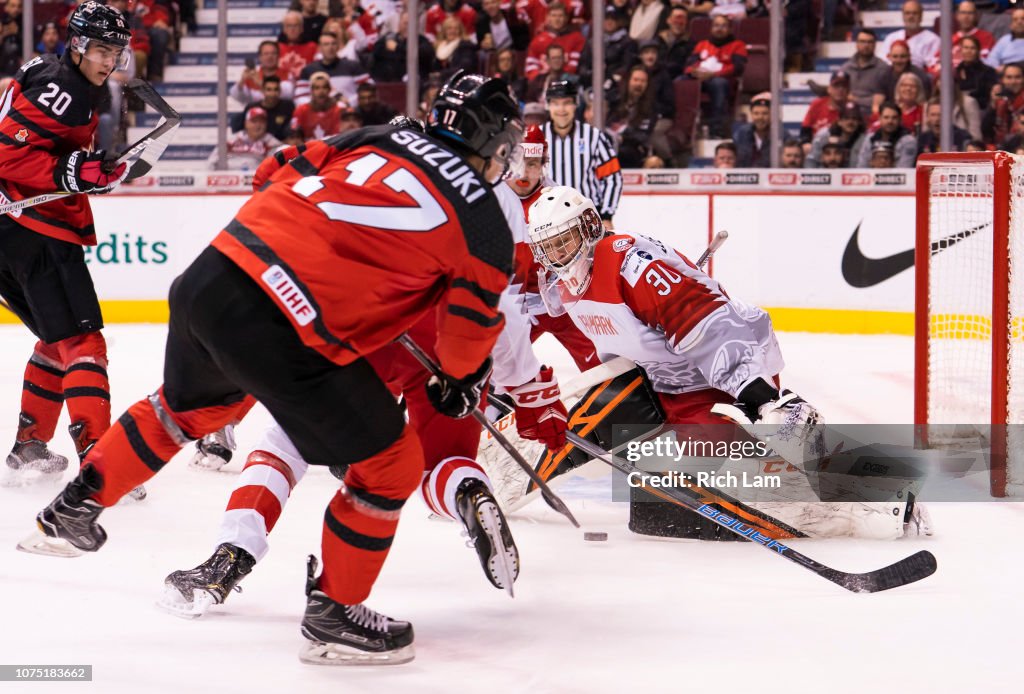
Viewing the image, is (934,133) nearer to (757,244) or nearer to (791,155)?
(791,155)

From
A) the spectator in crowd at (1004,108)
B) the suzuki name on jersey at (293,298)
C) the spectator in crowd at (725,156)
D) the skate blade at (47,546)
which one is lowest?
the skate blade at (47,546)

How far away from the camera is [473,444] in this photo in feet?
9.23

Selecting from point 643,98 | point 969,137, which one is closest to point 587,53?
point 643,98

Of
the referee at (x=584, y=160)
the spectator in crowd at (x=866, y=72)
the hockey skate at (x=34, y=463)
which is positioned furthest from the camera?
the spectator in crowd at (x=866, y=72)

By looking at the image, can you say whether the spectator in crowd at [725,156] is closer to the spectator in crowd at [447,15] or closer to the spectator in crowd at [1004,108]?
the spectator in crowd at [1004,108]

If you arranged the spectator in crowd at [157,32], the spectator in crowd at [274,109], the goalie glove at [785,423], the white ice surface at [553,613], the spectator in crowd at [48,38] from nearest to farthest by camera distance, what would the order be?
the white ice surface at [553,613] < the goalie glove at [785,423] < the spectator in crowd at [274,109] < the spectator in crowd at [48,38] < the spectator in crowd at [157,32]

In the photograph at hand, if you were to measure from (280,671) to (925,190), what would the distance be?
8.87 ft

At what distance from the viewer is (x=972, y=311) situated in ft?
16.4

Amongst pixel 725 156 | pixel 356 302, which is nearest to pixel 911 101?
pixel 725 156

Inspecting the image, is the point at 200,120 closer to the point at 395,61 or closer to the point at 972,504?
the point at 395,61

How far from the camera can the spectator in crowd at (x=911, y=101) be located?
270 inches

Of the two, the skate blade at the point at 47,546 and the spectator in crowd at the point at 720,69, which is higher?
the spectator in crowd at the point at 720,69

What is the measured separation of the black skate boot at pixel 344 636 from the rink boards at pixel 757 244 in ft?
16.0

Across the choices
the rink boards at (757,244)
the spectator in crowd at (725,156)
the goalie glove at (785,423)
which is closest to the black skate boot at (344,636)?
the goalie glove at (785,423)
